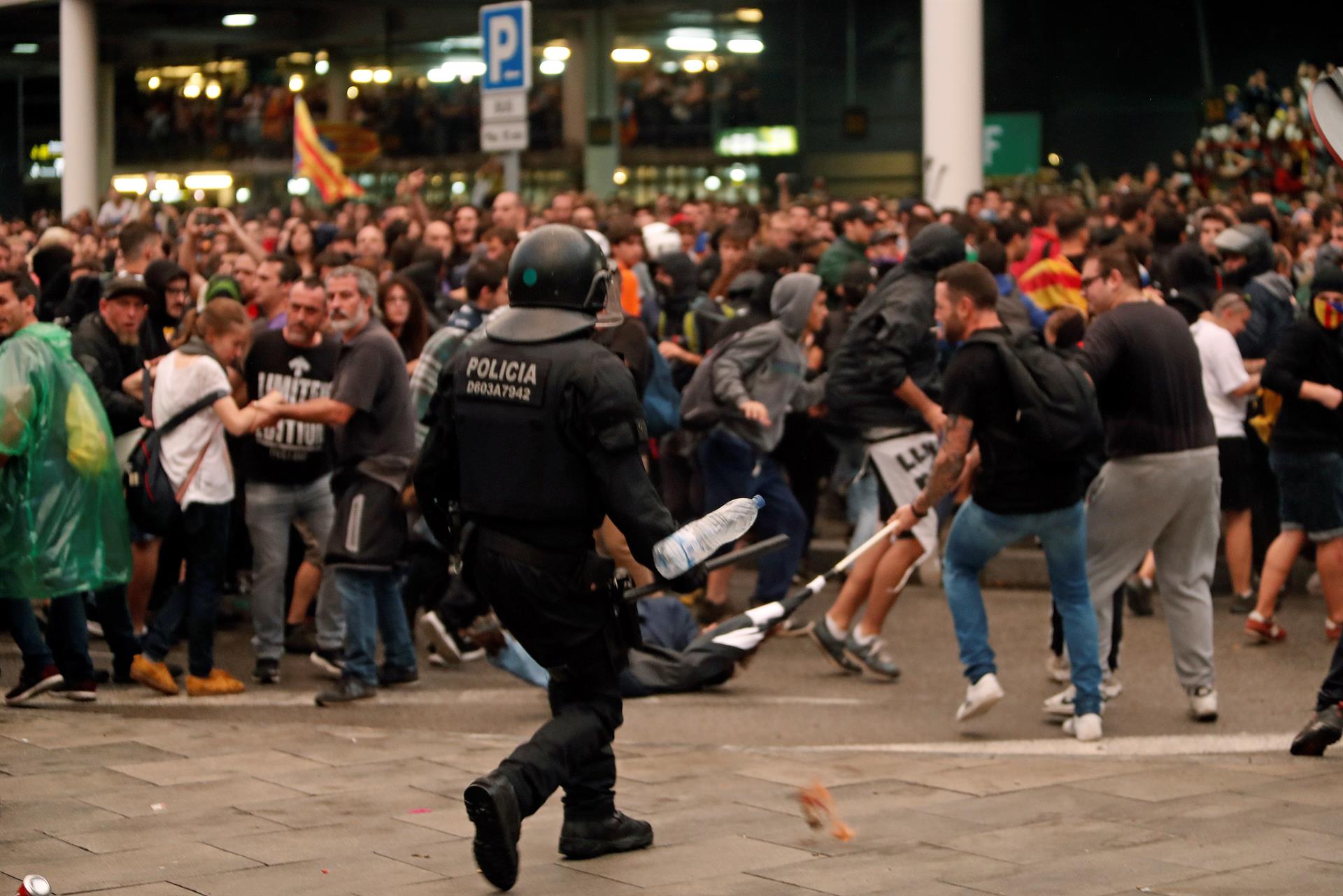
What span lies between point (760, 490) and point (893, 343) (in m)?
1.60

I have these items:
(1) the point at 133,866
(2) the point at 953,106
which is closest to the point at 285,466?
(1) the point at 133,866

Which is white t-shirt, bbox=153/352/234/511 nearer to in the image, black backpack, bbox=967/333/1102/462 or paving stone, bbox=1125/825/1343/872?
black backpack, bbox=967/333/1102/462

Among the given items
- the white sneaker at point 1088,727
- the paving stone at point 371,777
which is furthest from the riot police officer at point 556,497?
the white sneaker at point 1088,727

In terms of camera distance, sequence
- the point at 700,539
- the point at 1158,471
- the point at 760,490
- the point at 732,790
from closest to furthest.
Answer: the point at 700,539 → the point at 732,790 → the point at 1158,471 → the point at 760,490

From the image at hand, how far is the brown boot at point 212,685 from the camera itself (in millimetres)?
8508

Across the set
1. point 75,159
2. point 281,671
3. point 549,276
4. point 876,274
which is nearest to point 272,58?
point 75,159

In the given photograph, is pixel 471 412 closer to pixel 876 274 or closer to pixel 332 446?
pixel 332 446

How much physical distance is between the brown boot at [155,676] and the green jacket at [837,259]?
562 centimetres

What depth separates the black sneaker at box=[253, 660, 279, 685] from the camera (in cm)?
881

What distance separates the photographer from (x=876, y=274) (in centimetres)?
1187

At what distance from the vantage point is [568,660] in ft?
18.1

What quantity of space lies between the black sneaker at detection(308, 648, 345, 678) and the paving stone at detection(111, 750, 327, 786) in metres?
1.91

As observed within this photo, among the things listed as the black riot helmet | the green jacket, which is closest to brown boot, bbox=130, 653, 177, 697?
the black riot helmet

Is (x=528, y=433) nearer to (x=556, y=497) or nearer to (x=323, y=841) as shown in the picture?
(x=556, y=497)
